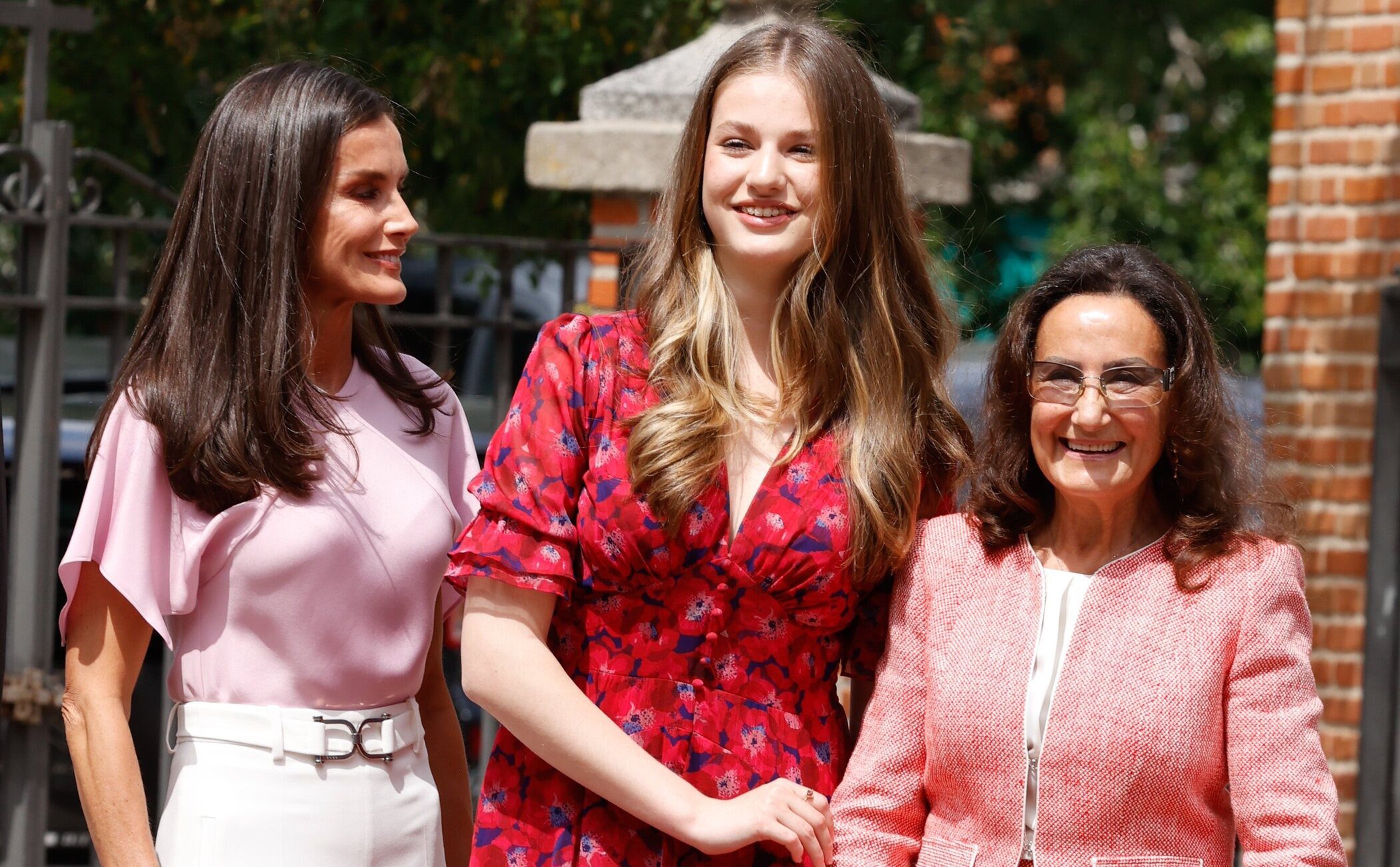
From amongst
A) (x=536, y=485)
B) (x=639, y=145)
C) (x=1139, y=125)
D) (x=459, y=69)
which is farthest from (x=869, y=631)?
(x=1139, y=125)

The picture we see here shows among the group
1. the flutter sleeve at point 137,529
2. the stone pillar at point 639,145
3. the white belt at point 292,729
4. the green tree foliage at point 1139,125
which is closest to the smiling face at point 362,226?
the flutter sleeve at point 137,529

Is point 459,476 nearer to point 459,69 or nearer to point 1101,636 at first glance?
point 1101,636

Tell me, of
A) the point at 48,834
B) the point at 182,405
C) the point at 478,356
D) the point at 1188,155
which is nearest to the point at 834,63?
the point at 182,405

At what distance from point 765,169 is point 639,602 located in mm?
649

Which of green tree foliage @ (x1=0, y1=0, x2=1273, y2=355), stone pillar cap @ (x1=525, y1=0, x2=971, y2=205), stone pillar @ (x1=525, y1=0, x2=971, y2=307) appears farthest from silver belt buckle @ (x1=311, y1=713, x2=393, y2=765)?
stone pillar cap @ (x1=525, y1=0, x2=971, y2=205)

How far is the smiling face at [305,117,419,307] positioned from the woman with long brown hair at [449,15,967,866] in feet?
→ 0.99

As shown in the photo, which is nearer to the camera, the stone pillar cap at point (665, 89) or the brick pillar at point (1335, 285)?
the stone pillar cap at point (665, 89)

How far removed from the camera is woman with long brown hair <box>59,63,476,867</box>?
2406 mm

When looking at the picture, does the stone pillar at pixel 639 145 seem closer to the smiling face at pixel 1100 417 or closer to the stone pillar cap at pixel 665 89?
the stone pillar cap at pixel 665 89

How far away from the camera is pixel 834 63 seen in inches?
100

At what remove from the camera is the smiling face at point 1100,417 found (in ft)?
7.89

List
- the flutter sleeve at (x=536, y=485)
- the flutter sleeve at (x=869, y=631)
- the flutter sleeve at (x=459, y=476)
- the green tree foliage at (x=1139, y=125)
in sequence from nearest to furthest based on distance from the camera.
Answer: the flutter sleeve at (x=536, y=485) → the flutter sleeve at (x=869, y=631) → the flutter sleeve at (x=459, y=476) → the green tree foliage at (x=1139, y=125)

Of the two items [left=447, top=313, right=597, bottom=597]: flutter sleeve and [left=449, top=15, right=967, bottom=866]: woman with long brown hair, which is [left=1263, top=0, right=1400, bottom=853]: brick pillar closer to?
[left=449, top=15, right=967, bottom=866]: woman with long brown hair

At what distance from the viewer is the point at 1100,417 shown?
7.84ft
